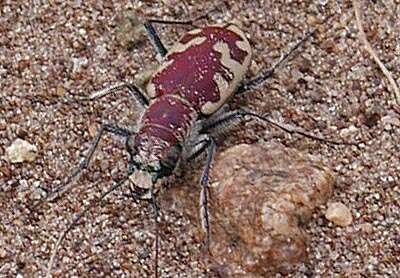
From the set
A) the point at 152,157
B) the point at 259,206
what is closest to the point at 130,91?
the point at 152,157

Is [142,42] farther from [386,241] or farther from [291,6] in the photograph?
[386,241]

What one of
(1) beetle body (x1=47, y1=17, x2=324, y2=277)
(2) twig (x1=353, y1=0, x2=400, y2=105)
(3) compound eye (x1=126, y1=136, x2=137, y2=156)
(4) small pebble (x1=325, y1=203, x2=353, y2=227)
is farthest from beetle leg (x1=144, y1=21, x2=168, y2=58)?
(4) small pebble (x1=325, y1=203, x2=353, y2=227)

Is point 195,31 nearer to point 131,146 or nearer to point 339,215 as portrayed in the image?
point 131,146

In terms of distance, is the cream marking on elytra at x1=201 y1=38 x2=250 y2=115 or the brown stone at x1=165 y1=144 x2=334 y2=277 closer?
the brown stone at x1=165 y1=144 x2=334 y2=277

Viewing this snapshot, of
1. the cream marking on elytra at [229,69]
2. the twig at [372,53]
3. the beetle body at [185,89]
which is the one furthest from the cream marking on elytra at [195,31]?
the twig at [372,53]

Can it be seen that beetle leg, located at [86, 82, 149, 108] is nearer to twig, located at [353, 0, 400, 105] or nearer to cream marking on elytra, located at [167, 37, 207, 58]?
cream marking on elytra, located at [167, 37, 207, 58]

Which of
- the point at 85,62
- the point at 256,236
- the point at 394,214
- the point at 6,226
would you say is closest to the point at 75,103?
the point at 85,62
